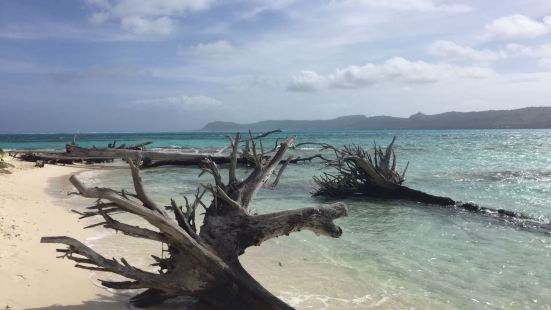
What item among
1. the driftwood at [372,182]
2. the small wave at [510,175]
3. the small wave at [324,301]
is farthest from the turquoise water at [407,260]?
the small wave at [510,175]

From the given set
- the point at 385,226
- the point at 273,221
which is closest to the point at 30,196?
the point at 385,226

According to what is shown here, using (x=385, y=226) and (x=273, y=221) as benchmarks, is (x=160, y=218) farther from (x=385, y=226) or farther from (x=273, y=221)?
(x=385, y=226)

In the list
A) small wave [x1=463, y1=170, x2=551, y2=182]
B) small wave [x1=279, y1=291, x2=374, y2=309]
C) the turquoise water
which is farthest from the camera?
small wave [x1=463, y1=170, x2=551, y2=182]

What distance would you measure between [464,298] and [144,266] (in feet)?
14.0

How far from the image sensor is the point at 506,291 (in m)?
6.07

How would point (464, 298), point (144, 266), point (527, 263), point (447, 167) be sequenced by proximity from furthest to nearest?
point (447, 167)
point (527, 263)
point (144, 266)
point (464, 298)

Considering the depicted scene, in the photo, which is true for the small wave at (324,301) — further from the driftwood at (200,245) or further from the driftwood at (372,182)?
the driftwood at (372,182)

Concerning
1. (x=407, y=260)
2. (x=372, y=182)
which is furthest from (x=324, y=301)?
(x=372, y=182)

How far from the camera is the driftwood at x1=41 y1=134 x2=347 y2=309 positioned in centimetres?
417

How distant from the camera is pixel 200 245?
176 inches

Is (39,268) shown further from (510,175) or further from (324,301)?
(510,175)

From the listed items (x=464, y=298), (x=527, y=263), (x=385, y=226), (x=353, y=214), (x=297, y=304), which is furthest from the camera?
(x=353, y=214)

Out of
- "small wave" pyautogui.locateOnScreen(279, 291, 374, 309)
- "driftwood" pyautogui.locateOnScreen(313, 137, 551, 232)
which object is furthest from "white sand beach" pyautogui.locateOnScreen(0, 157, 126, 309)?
"driftwood" pyautogui.locateOnScreen(313, 137, 551, 232)

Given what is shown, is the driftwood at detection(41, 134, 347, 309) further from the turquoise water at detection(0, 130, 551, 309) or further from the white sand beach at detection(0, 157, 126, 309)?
the turquoise water at detection(0, 130, 551, 309)
